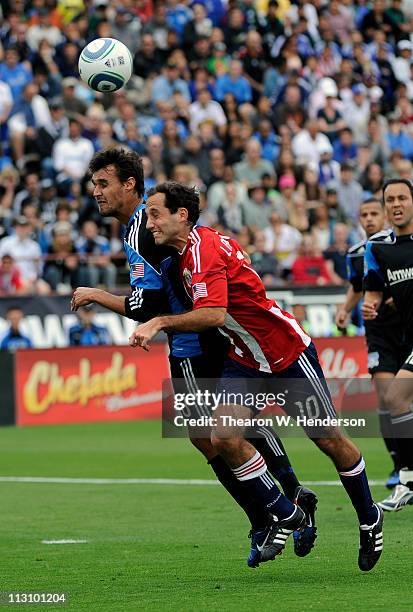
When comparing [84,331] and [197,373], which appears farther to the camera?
[84,331]

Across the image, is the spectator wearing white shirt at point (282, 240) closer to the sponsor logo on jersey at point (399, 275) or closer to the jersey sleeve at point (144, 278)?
the sponsor logo on jersey at point (399, 275)

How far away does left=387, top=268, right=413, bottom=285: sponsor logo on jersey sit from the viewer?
11016 mm

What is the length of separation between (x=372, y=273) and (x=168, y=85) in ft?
50.3

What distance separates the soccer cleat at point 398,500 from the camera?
10766 millimetres

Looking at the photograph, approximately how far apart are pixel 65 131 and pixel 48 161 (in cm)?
73

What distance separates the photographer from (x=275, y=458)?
922 centimetres

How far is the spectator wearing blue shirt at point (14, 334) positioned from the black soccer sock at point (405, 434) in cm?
996

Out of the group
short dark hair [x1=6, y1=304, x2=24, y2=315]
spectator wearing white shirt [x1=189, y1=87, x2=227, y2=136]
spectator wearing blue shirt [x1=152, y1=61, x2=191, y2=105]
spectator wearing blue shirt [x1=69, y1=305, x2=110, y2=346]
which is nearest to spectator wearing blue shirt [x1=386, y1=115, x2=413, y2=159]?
spectator wearing white shirt [x1=189, y1=87, x2=227, y2=136]

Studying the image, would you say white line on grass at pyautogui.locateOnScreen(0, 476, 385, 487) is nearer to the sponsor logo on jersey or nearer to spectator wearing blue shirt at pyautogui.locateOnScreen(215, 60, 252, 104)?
the sponsor logo on jersey

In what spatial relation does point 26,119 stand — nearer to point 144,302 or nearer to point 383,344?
point 383,344

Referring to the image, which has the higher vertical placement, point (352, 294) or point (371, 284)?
point (371, 284)

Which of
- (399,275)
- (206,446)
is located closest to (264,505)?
(206,446)

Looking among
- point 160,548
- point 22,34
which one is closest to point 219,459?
point 160,548

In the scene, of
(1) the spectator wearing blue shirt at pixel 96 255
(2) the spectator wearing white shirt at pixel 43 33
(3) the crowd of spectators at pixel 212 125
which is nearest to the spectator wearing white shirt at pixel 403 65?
(3) the crowd of spectators at pixel 212 125
